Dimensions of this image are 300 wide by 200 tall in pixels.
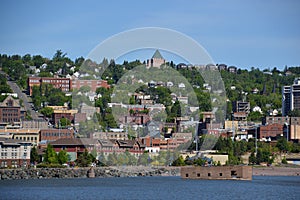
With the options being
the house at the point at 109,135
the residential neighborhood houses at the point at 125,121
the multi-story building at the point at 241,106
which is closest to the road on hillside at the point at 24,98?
the residential neighborhood houses at the point at 125,121

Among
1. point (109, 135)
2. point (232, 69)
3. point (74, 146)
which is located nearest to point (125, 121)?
point (109, 135)

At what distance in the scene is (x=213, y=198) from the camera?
4944 centimetres

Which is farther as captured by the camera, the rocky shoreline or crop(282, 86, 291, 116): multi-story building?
Answer: crop(282, 86, 291, 116): multi-story building

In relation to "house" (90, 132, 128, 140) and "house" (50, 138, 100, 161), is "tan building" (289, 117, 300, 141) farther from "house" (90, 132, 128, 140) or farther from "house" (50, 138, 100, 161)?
"house" (50, 138, 100, 161)

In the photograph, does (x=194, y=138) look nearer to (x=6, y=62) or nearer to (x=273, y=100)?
(x=273, y=100)

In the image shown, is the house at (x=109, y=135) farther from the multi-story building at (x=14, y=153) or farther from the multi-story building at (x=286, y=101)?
the multi-story building at (x=286, y=101)

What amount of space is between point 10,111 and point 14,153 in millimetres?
30174

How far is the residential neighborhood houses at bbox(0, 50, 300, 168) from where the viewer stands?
82.4 m

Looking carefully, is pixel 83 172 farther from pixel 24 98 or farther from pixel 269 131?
pixel 24 98

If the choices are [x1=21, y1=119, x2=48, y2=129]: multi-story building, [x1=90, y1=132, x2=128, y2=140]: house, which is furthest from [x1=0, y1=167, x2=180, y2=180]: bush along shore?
[x1=21, y1=119, x2=48, y2=129]: multi-story building

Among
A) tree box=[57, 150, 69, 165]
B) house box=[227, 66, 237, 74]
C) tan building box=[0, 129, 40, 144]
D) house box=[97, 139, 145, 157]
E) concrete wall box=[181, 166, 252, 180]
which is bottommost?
concrete wall box=[181, 166, 252, 180]

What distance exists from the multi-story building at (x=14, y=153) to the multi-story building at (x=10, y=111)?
2758 centimetres

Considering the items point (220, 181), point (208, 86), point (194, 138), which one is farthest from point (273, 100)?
point (220, 181)

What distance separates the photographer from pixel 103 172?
236ft
